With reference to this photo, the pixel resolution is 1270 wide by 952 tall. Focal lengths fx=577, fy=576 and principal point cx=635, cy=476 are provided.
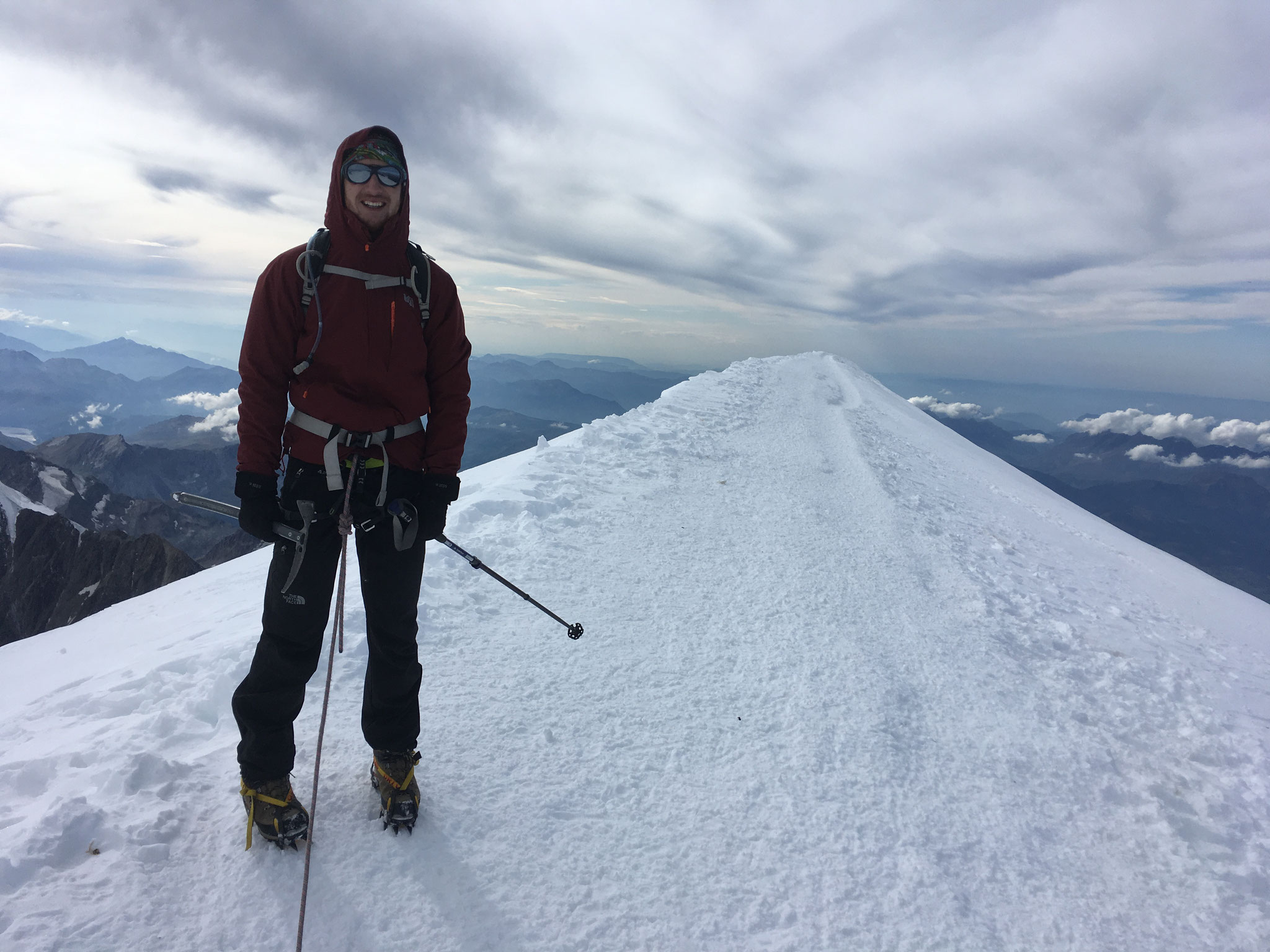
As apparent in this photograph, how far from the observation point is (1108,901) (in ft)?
10.8

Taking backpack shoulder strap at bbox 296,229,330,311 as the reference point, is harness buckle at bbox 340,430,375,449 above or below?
below

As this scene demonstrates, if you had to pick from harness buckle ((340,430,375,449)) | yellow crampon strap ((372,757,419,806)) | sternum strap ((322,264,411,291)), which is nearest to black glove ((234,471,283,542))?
harness buckle ((340,430,375,449))

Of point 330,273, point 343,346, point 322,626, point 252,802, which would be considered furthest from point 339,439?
point 252,802

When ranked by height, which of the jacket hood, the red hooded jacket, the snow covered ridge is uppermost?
the jacket hood

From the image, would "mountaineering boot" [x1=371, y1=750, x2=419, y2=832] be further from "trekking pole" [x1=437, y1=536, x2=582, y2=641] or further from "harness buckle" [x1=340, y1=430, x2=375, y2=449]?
"harness buckle" [x1=340, y1=430, x2=375, y2=449]

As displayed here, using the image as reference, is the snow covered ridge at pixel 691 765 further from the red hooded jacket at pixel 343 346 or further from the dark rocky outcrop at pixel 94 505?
the dark rocky outcrop at pixel 94 505

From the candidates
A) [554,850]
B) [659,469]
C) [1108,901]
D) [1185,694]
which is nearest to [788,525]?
[659,469]

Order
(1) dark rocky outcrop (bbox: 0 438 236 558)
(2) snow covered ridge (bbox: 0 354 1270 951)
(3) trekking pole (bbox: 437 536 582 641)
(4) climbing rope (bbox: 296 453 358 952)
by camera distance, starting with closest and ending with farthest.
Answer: (4) climbing rope (bbox: 296 453 358 952) < (2) snow covered ridge (bbox: 0 354 1270 951) < (3) trekking pole (bbox: 437 536 582 641) < (1) dark rocky outcrop (bbox: 0 438 236 558)

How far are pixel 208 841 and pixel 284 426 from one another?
214cm

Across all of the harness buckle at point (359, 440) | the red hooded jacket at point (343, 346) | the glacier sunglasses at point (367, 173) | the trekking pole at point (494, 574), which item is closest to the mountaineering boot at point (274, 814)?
the trekking pole at point (494, 574)

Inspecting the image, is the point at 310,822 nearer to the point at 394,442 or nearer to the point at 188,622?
the point at 394,442

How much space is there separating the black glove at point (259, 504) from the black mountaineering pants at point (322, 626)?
0.07m

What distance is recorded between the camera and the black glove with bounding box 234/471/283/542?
9.37 feet

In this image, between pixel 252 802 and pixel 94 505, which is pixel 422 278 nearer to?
Answer: pixel 252 802
